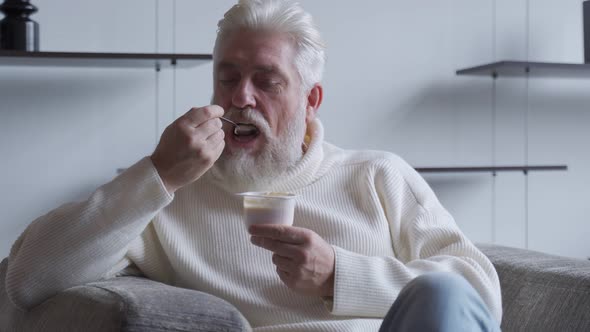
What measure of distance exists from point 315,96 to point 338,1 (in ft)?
3.38

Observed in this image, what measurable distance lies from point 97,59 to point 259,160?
2.75 feet

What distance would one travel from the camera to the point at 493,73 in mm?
3076

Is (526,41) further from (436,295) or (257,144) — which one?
(436,295)

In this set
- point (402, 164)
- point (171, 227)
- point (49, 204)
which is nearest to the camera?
point (171, 227)

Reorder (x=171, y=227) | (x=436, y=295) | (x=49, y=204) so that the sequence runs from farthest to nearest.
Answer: (x=49, y=204)
(x=171, y=227)
(x=436, y=295)

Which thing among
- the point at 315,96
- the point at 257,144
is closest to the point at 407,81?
the point at 315,96

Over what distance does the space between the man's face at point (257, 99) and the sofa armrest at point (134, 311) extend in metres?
0.40

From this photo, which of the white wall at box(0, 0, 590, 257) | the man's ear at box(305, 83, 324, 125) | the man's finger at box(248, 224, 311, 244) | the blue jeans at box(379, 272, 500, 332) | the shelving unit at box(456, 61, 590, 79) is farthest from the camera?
the shelving unit at box(456, 61, 590, 79)

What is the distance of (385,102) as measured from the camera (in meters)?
2.94

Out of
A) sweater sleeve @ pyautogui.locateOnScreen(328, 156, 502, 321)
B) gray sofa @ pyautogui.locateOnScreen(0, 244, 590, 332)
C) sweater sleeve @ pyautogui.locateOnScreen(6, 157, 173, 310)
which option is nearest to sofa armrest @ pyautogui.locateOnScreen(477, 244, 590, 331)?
gray sofa @ pyautogui.locateOnScreen(0, 244, 590, 332)

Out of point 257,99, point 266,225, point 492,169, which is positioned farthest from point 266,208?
point 492,169

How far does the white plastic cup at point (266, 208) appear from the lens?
139 cm

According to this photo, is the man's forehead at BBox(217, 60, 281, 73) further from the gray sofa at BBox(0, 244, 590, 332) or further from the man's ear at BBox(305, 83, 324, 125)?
the gray sofa at BBox(0, 244, 590, 332)

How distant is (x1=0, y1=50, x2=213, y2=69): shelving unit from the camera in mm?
2254
